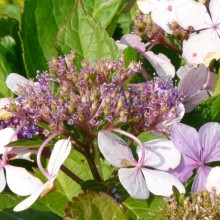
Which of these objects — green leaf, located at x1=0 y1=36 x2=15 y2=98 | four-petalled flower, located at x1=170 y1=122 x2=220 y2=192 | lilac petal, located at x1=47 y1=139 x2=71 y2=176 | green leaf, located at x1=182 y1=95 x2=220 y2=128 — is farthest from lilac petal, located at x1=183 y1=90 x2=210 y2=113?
green leaf, located at x1=0 y1=36 x2=15 y2=98

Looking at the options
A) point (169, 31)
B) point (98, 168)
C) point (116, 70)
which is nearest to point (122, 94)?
point (116, 70)

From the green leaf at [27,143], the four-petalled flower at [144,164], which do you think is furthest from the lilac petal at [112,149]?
the green leaf at [27,143]

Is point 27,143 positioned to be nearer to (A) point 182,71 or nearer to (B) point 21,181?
(B) point 21,181

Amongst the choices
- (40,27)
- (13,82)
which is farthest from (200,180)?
(40,27)

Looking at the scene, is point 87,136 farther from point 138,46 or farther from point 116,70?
point 138,46

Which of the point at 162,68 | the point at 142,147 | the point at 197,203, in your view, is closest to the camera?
the point at 197,203

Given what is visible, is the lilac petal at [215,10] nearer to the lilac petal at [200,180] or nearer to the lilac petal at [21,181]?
the lilac petal at [200,180]

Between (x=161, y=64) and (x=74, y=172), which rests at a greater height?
(x=161, y=64)
